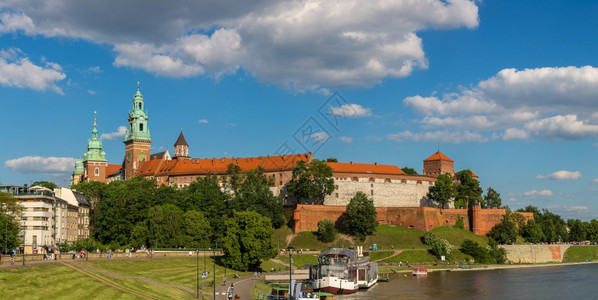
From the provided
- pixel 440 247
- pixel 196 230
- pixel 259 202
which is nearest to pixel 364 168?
pixel 259 202

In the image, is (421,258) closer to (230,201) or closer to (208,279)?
(230,201)

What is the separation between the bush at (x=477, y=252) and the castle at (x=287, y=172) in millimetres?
9923

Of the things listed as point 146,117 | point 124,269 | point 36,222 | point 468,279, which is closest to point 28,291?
point 124,269

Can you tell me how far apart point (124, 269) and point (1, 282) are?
67.4ft

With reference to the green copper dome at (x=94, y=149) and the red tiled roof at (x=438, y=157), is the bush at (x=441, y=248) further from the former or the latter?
the green copper dome at (x=94, y=149)

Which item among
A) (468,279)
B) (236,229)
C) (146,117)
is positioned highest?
(146,117)

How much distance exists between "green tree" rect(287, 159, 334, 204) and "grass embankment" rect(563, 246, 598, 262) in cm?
4926

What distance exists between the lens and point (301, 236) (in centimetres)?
11225

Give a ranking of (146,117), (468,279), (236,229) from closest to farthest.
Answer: (236,229), (468,279), (146,117)

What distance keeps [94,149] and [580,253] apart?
4754 inches

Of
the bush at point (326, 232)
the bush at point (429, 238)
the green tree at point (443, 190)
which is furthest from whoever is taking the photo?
the green tree at point (443, 190)

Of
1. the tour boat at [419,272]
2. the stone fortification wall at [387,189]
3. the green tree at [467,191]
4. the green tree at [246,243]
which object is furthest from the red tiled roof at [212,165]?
the green tree at [246,243]

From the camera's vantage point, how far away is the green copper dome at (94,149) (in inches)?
6752

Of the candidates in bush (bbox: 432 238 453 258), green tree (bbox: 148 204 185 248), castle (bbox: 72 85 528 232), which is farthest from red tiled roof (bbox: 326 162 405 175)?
green tree (bbox: 148 204 185 248)
